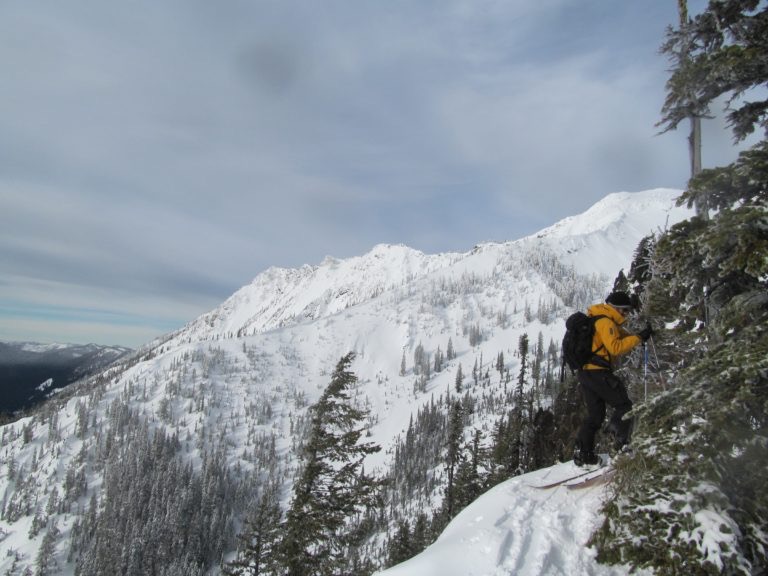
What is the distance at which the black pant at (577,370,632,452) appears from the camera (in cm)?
742

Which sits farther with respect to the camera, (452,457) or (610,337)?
(452,457)

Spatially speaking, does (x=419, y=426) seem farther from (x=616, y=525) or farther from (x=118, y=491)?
(x=616, y=525)

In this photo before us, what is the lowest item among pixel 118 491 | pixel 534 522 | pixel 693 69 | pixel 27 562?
pixel 27 562

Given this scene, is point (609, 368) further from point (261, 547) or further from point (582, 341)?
point (261, 547)

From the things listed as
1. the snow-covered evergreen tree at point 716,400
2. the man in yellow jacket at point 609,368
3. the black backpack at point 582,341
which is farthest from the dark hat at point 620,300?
the snow-covered evergreen tree at point 716,400

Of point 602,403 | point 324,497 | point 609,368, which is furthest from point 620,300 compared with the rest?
point 324,497

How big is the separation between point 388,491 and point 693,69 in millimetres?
127424

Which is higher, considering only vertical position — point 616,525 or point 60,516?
point 616,525

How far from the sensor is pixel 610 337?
718cm

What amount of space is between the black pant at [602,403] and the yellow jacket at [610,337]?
0.20 meters

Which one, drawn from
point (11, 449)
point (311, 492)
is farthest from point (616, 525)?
point (11, 449)

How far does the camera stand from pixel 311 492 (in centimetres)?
1305

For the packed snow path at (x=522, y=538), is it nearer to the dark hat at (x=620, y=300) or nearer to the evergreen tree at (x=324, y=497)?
the dark hat at (x=620, y=300)

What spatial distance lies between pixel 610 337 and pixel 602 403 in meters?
1.34
